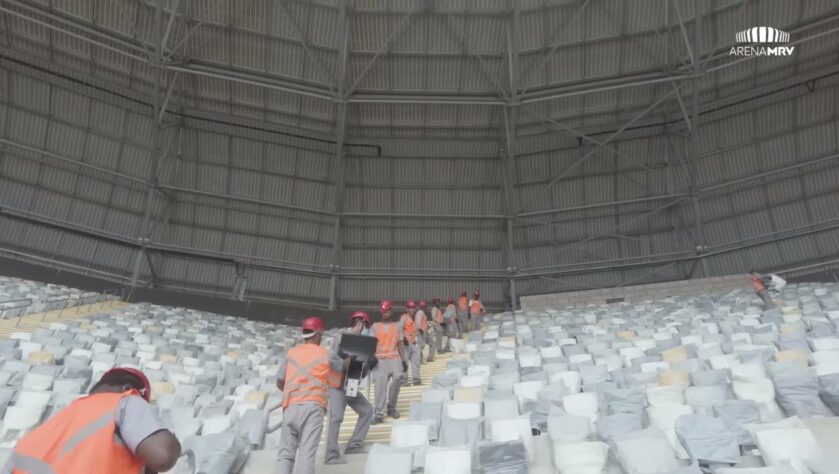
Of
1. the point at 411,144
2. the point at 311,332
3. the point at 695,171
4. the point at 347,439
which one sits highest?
the point at 411,144

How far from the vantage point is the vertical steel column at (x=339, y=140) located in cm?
2164

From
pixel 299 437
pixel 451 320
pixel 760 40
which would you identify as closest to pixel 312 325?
pixel 299 437

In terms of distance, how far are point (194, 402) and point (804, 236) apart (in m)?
26.7

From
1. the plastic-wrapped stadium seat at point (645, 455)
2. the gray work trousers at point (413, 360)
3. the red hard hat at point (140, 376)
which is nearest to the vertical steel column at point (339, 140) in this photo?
the gray work trousers at point (413, 360)

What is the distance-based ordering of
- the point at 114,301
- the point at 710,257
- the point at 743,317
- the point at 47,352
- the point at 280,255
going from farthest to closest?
1. the point at 280,255
2. the point at 710,257
3. the point at 114,301
4. the point at 743,317
5. the point at 47,352

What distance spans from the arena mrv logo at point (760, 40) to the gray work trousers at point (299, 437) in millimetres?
22689

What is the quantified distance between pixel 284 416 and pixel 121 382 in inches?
113

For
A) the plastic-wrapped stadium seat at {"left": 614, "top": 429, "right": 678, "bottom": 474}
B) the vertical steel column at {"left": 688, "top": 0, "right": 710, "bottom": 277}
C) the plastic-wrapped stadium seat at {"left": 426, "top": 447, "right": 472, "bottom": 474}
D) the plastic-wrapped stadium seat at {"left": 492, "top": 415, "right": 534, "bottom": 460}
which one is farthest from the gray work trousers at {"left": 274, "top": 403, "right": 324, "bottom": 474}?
the vertical steel column at {"left": 688, "top": 0, "right": 710, "bottom": 277}

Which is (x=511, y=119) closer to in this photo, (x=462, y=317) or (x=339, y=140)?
(x=339, y=140)

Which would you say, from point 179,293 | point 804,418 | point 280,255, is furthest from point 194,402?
point 280,255

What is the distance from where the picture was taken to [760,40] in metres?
22.0

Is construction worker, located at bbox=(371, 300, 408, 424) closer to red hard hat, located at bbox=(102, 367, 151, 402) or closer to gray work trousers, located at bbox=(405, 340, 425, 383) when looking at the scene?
gray work trousers, located at bbox=(405, 340, 425, 383)

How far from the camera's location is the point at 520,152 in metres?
28.3

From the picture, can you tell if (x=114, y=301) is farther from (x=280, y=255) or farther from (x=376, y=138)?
(x=376, y=138)
